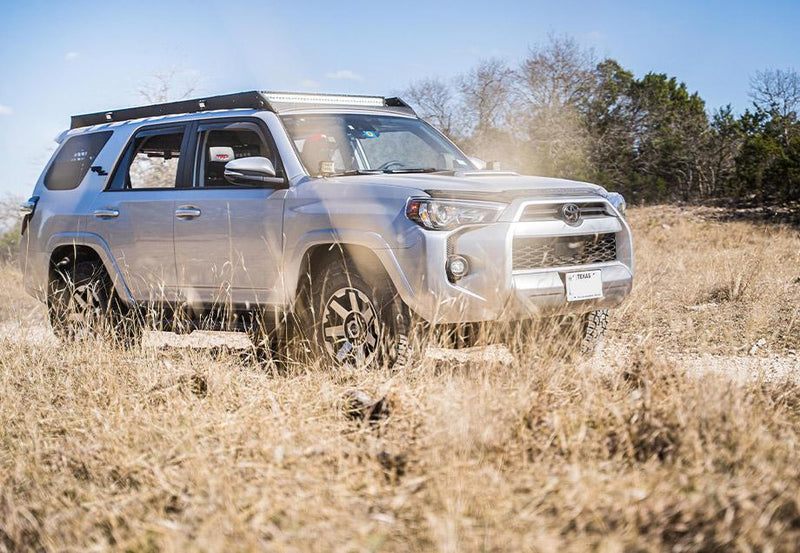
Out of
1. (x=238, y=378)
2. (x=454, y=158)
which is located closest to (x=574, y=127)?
(x=454, y=158)

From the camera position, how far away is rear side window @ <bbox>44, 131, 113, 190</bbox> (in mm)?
6875

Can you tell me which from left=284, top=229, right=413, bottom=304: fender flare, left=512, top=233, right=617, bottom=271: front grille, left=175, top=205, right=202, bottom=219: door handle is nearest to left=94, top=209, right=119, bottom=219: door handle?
left=175, top=205, right=202, bottom=219: door handle

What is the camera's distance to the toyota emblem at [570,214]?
16.0 feet

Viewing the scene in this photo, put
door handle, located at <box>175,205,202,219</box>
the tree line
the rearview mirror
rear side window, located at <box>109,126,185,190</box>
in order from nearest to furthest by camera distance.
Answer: door handle, located at <box>175,205,202,219</box>
rear side window, located at <box>109,126,185,190</box>
the rearview mirror
the tree line

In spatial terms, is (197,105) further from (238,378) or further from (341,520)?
(341,520)

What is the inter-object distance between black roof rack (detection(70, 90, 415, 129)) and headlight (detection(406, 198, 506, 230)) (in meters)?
1.70

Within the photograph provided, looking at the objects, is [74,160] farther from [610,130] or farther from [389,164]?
[610,130]

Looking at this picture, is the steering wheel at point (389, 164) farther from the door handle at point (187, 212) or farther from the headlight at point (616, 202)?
the headlight at point (616, 202)

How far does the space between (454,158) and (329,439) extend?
3307mm

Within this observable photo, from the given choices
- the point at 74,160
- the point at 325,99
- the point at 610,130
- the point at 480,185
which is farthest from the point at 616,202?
the point at 610,130

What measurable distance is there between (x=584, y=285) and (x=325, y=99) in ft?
8.42

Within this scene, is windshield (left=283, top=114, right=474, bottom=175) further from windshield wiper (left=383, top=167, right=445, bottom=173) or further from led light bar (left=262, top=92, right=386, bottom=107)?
led light bar (left=262, top=92, right=386, bottom=107)

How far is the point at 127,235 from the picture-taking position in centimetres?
628

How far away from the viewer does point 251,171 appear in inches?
208
